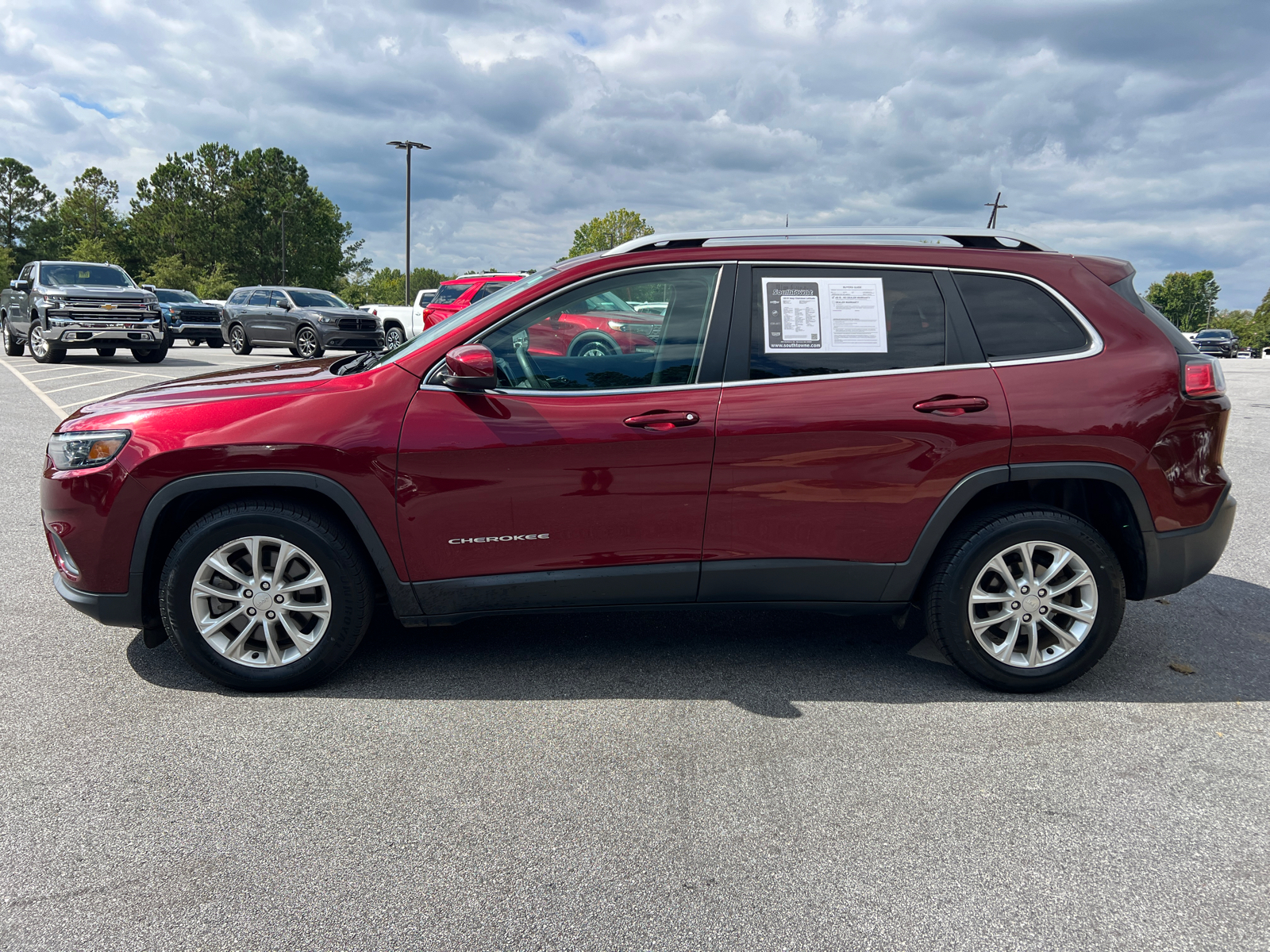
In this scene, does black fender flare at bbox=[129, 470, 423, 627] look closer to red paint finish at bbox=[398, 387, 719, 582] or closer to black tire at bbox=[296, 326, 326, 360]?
red paint finish at bbox=[398, 387, 719, 582]

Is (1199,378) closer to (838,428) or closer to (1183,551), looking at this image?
(1183,551)

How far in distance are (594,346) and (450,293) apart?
52.4ft

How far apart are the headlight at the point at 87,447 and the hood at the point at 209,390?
0.07 meters

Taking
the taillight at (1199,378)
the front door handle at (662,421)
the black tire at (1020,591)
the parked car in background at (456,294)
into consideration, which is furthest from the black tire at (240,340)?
the taillight at (1199,378)

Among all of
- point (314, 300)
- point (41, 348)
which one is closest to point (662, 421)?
point (41, 348)

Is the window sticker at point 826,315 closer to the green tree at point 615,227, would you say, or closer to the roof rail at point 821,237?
the roof rail at point 821,237

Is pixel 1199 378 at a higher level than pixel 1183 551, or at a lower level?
higher

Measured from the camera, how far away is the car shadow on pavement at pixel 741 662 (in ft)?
11.9

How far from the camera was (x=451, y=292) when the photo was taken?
18703mm

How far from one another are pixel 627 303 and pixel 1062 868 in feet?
7.99

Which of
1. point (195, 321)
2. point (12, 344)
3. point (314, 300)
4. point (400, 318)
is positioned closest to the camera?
point (12, 344)

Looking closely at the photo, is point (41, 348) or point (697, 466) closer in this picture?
point (697, 466)

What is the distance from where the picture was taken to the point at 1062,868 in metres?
2.48

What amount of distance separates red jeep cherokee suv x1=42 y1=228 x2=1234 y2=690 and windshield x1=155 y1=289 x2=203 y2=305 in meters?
28.9
